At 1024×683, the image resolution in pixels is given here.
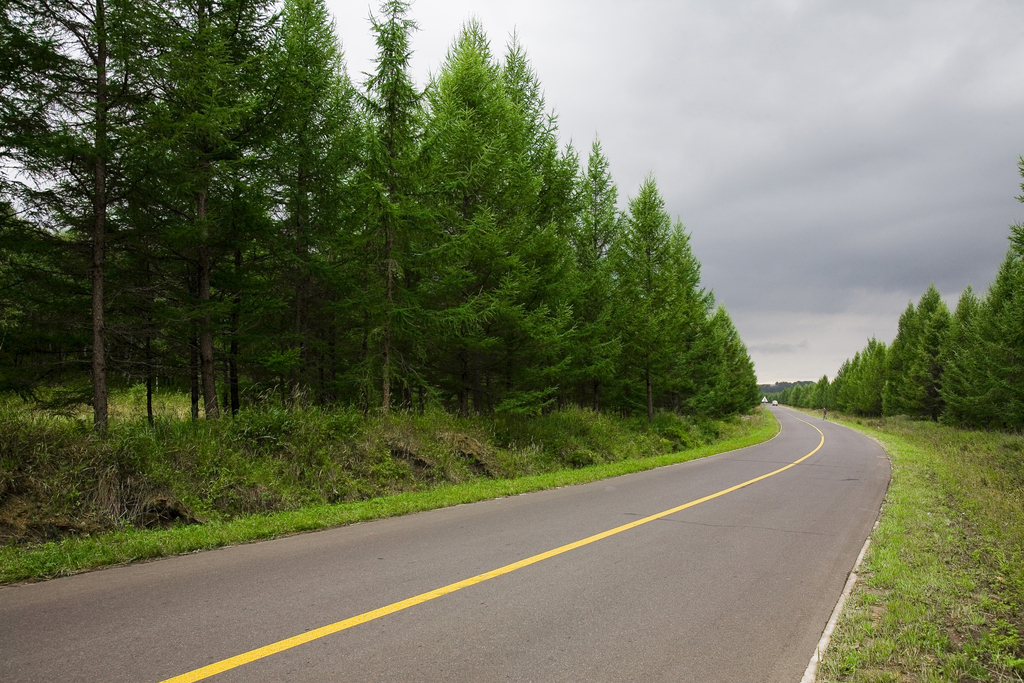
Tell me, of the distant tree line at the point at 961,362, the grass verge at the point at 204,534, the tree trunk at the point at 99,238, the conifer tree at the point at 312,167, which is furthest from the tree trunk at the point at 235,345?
the distant tree line at the point at 961,362

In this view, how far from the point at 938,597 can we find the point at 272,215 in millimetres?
14844

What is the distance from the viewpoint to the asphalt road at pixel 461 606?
349 cm

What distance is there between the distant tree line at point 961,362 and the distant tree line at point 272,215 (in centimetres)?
1883

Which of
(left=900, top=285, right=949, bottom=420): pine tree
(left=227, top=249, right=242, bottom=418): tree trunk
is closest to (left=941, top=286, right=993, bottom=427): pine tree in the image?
(left=900, top=285, right=949, bottom=420): pine tree

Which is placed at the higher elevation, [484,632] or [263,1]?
[263,1]

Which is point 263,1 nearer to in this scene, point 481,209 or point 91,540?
Result: point 481,209

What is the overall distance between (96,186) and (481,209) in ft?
27.9

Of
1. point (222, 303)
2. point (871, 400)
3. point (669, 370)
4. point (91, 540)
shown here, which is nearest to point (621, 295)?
point (669, 370)

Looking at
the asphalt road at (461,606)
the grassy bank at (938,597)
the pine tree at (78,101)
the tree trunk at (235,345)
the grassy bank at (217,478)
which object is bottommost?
the grassy bank at (938,597)

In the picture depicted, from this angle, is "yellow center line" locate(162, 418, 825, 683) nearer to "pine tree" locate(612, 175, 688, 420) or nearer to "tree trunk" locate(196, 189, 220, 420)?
"tree trunk" locate(196, 189, 220, 420)

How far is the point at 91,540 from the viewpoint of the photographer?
612 centimetres

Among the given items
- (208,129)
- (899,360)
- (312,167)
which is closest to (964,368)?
(899,360)

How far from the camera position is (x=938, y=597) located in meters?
5.07

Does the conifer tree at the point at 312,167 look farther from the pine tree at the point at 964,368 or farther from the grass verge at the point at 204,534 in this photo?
the pine tree at the point at 964,368
